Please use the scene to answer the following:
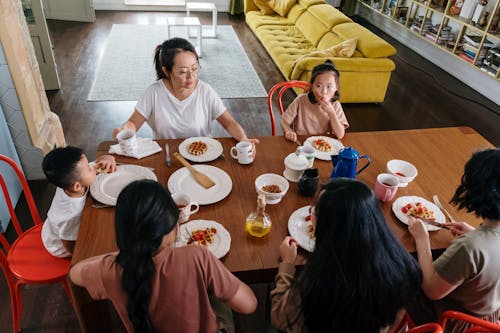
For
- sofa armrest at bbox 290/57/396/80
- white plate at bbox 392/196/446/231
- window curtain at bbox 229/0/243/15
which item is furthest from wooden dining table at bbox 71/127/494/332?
window curtain at bbox 229/0/243/15

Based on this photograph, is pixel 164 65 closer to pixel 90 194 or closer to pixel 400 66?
pixel 90 194

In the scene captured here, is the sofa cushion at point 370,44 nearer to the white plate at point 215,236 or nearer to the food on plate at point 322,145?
the food on plate at point 322,145

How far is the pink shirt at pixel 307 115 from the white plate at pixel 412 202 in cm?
73

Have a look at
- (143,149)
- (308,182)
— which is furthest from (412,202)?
(143,149)

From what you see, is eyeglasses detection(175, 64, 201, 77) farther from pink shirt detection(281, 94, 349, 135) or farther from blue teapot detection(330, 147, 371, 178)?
blue teapot detection(330, 147, 371, 178)

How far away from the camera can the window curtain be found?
686 cm

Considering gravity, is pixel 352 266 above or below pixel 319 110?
above

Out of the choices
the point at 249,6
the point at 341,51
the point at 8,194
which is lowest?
the point at 249,6

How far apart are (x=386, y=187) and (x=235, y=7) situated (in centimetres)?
617

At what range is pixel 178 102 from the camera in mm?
2109

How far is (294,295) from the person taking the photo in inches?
43.1

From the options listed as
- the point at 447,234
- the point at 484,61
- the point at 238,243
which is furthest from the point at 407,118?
the point at 238,243

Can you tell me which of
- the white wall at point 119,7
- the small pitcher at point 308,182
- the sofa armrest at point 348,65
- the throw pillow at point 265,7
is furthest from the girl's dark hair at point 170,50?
the white wall at point 119,7

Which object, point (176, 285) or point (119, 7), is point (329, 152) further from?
point (119, 7)
